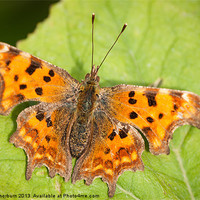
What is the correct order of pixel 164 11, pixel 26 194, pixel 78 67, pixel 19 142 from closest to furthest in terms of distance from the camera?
pixel 26 194 < pixel 19 142 < pixel 78 67 < pixel 164 11

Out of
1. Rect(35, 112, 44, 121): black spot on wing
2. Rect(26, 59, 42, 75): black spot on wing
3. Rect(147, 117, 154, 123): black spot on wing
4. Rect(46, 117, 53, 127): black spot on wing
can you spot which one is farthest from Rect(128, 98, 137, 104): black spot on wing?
Rect(26, 59, 42, 75): black spot on wing

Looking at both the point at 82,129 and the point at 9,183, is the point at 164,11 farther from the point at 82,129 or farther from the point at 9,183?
the point at 9,183

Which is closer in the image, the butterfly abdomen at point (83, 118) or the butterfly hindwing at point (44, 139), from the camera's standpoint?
the butterfly hindwing at point (44, 139)

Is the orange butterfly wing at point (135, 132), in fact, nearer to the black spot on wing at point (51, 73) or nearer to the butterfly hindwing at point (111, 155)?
the butterfly hindwing at point (111, 155)

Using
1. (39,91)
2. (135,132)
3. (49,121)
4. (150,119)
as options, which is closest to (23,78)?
(39,91)

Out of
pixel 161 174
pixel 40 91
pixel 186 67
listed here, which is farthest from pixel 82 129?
pixel 186 67

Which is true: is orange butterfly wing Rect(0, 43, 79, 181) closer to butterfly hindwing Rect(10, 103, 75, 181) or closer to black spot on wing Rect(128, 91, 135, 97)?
butterfly hindwing Rect(10, 103, 75, 181)

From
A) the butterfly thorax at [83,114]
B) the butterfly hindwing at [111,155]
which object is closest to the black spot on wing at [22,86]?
the butterfly thorax at [83,114]
